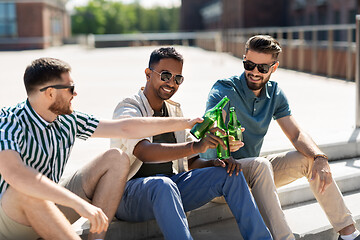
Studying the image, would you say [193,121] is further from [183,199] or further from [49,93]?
[49,93]

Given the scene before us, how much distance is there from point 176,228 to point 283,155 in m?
1.19

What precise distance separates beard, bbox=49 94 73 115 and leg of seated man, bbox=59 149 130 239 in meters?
0.35

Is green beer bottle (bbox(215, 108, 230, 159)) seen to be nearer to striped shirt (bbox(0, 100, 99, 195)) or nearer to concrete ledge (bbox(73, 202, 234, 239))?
concrete ledge (bbox(73, 202, 234, 239))

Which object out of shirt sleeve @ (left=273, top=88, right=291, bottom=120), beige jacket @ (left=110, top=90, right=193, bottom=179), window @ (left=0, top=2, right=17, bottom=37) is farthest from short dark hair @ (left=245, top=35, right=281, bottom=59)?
window @ (left=0, top=2, right=17, bottom=37)

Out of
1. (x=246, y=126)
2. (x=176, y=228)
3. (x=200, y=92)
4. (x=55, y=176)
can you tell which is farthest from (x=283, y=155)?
(x=200, y=92)

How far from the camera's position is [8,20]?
45.4m

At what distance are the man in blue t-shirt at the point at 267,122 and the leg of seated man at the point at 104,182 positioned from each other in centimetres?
83

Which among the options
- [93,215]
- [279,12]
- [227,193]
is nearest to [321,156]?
[227,193]

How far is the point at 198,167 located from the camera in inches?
139

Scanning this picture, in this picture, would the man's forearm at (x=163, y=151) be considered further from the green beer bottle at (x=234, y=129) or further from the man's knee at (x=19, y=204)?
the man's knee at (x=19, y=204)

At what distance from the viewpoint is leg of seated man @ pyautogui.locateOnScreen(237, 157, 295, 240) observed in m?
3.17

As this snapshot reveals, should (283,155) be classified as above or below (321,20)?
below

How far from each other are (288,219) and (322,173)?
67 centimetres

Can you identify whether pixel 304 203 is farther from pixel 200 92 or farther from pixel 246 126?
pixel 200 92
